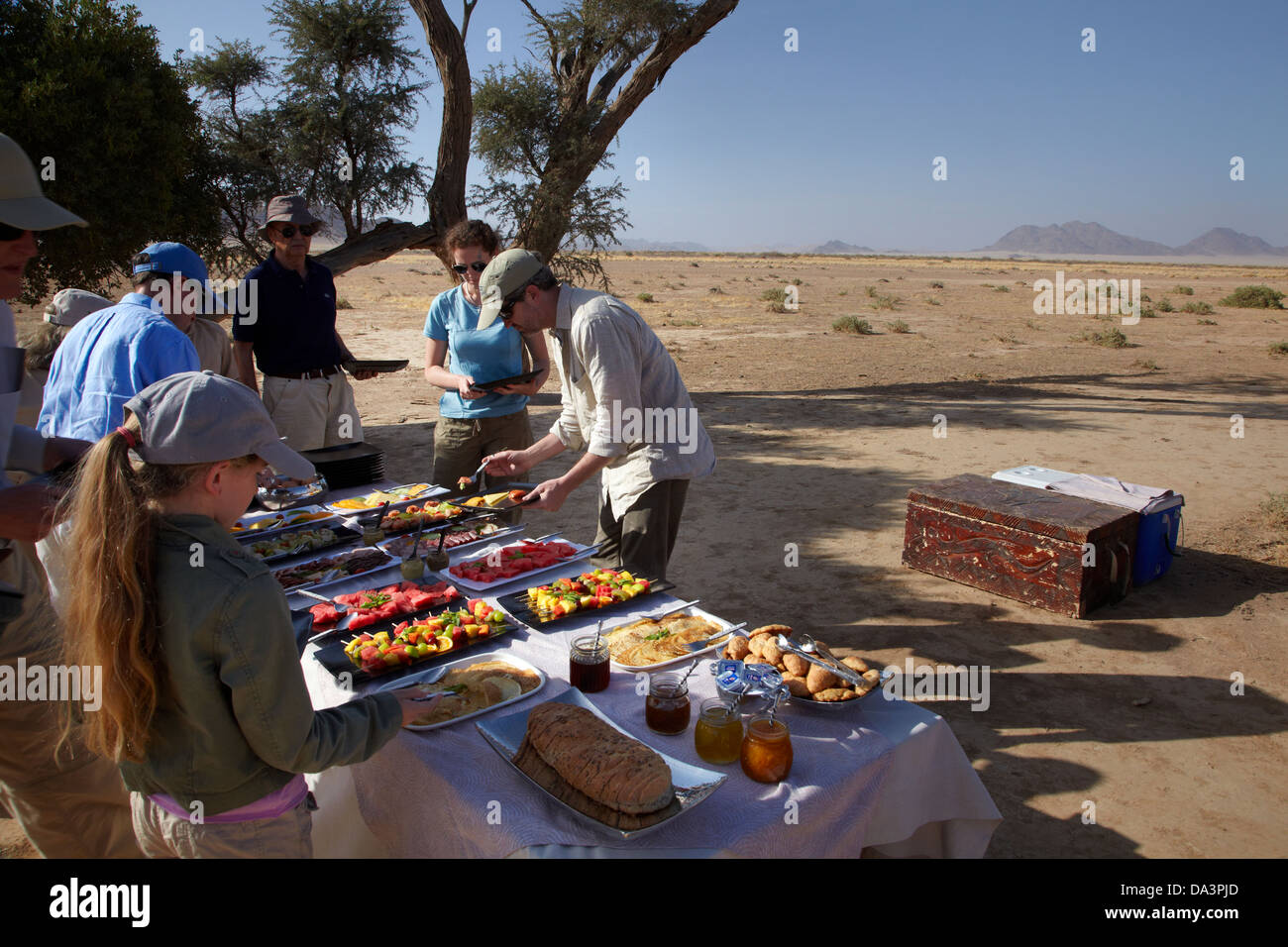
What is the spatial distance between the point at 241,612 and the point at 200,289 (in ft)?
9.40

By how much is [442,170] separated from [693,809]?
9990mm

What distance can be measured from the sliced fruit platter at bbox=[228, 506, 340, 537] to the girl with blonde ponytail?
213 cm

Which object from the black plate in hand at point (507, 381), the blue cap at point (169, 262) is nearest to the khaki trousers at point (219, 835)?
the blue cap at point (169, 262)

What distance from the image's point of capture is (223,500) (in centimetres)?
190

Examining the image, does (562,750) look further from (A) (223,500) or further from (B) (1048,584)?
(B) (1048,584)

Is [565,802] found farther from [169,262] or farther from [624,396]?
[169,262]

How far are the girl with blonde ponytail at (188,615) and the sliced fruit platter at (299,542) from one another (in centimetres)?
175

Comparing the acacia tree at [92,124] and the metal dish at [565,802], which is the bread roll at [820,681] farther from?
the acacia tree at [92,124]

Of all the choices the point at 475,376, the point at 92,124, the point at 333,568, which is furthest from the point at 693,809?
the point at 92,124

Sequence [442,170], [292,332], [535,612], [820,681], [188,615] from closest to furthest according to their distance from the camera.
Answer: [188,615], [820,681], [535,612], [292,332], [442,170]

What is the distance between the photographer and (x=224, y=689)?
1829 mm

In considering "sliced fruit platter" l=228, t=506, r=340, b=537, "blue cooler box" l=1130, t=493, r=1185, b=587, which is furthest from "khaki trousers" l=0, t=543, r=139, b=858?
"blue cooler box" l=1130, t=493, r=1185, b=587

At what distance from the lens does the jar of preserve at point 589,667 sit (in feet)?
8.41

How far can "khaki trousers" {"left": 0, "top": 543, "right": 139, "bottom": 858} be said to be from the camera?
258 cm
